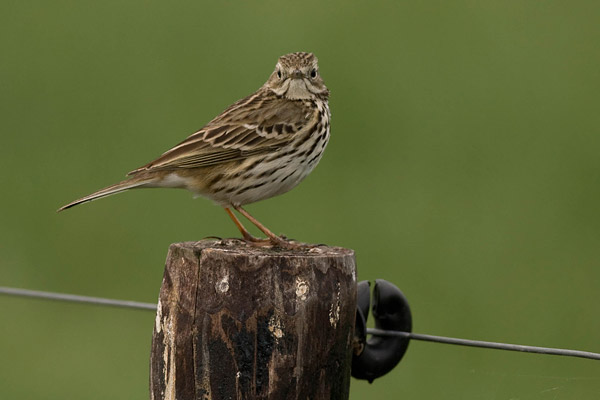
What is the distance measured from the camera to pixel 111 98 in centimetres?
1708

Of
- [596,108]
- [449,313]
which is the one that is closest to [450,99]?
[596,108]

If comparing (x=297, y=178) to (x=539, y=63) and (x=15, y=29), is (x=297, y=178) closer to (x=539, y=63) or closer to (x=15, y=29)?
(x=539, y=63)

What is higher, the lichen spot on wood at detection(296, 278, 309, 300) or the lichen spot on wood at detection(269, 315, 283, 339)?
the lichen spot on wood at detection(296, 278, 309, 300)

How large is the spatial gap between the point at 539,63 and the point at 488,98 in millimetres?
1030

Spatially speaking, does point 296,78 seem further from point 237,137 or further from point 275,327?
point 275,327

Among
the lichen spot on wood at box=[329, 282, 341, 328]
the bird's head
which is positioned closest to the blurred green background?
the bird's head

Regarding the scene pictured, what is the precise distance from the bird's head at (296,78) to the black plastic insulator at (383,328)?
2147 millimetres

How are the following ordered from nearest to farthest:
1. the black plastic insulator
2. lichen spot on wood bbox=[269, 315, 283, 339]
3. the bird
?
lichen spot on wood bbox=[269, 315, 283, 339], the black plastic insulator, the bird

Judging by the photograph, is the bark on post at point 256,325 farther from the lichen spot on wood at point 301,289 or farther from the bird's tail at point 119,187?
the bird's tail at point 119,187

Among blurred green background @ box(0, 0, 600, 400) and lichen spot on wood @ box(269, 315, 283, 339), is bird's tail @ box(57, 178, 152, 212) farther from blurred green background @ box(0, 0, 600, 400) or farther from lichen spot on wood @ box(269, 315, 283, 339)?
blurred green background @ box(0, 0, 600, 400)

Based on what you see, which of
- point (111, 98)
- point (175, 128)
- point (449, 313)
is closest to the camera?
point (449, 313)

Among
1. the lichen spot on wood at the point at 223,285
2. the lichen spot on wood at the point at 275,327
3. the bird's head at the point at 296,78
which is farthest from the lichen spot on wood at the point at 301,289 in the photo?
the bird's head at the point at 296,78

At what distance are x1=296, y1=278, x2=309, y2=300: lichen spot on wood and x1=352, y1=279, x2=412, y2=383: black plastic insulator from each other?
0.85 metres

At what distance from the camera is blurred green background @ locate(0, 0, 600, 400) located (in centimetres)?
1281
